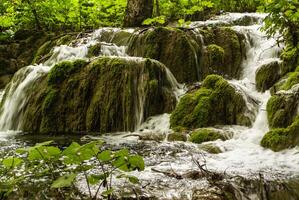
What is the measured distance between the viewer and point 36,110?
7281 mm

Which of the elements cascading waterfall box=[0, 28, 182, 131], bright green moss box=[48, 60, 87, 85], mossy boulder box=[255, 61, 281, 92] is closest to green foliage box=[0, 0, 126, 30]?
cascading waterfall box=[0, 28, 182, 131]

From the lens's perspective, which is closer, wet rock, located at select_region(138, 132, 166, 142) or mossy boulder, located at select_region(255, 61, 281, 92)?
wet rock, located at select_region(138, 132, 166, 142)

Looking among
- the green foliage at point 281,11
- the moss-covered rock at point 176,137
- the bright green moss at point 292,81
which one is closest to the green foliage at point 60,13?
the bright green moss at point 292,81

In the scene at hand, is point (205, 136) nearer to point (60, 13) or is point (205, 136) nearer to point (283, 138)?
point (283, 138)

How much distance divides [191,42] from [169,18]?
4165 mm

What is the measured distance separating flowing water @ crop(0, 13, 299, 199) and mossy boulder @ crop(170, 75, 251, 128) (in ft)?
0.69

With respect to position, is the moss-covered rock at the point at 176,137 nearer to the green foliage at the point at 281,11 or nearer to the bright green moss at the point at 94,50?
the green foliage at the point at 281,11

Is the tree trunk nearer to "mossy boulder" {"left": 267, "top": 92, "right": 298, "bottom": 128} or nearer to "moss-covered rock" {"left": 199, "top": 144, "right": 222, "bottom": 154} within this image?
"mossy boulder" {"left": 267, "top": 92, "right": 298, "bottom": 128}

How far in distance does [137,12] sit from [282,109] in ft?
20.2

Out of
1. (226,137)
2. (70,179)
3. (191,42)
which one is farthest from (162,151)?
(191,42)

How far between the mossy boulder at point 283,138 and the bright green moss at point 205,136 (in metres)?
0.67

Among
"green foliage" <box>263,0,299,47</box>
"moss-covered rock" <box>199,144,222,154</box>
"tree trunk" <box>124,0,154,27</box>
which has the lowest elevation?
"moss-covered rock" <box>199,144,222,154</box>

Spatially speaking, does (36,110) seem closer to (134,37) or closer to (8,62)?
(134,37)

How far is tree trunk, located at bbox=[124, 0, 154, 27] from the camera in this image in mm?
10774
